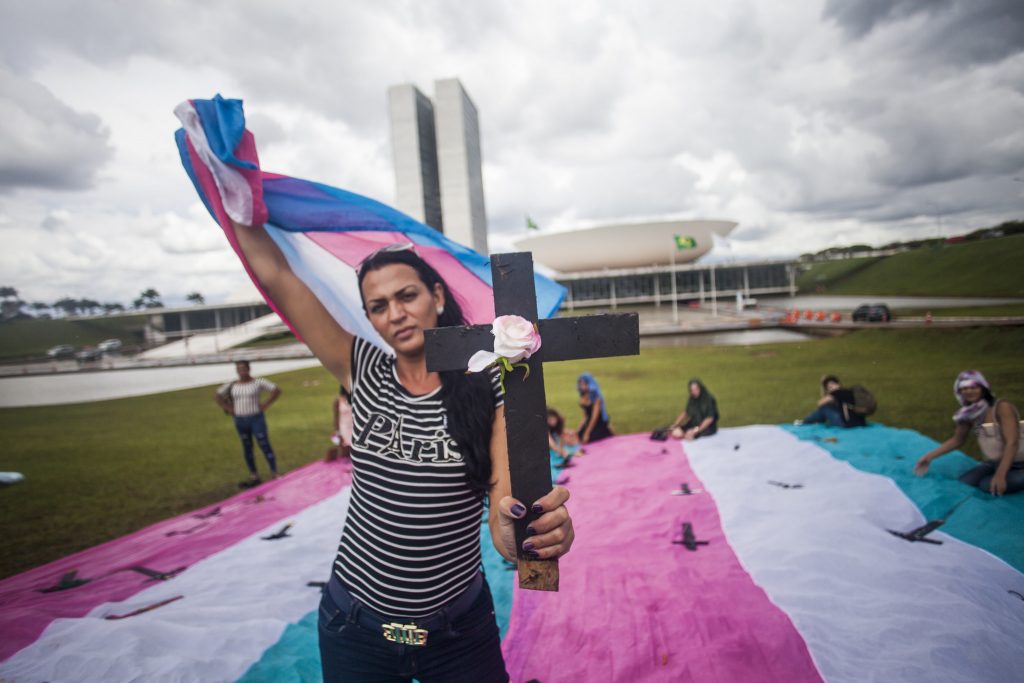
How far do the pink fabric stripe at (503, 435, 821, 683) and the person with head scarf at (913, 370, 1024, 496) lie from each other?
2206 mm

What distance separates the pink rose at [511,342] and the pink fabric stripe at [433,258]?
1.18 m

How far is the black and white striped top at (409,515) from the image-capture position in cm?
155

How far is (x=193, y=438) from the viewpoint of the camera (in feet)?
34.4

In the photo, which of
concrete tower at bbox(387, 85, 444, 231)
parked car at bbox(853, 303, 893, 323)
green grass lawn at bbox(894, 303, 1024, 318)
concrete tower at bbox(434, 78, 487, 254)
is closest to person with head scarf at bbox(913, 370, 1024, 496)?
green grass lawn at bbox(894, 303, 1024, 318)

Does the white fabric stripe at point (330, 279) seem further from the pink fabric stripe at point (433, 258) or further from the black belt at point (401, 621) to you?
the black belt at point (401, 621)

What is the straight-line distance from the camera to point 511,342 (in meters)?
1.29

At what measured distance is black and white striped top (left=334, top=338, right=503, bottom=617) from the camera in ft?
5.09

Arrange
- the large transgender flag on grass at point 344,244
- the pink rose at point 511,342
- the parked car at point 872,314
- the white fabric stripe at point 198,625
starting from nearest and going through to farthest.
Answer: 1. the pink rose at point 511,342
2. the large transgender flag on grass at point 344,244
3. the white fabric stripe at point 198,625
4. the parked car at point 872,314

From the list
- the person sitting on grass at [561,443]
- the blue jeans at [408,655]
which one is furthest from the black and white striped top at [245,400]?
the blue jeans at [408,655]

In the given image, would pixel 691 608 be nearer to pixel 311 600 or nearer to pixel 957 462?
pixel 311 600

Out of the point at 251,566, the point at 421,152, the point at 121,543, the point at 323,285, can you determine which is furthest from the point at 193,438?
the point at 421,152

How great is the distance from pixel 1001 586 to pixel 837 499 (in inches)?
55.8

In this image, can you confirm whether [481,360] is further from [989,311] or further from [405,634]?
[989,311]

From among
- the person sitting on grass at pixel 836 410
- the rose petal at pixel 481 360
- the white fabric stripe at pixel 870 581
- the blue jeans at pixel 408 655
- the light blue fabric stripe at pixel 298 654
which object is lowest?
the light blue fabric stripe at pixel 298 654
